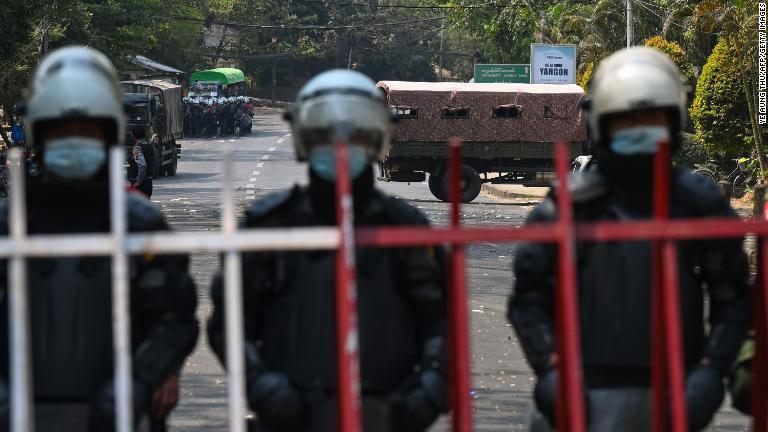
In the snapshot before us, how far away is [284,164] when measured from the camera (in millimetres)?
39094

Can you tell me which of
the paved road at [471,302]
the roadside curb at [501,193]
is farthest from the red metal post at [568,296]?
the roadside curb at [501,193]

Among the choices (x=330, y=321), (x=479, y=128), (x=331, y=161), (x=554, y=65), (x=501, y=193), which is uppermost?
(x=554, y=65)

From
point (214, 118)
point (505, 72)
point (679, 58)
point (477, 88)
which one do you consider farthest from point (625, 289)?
point (214, 118)

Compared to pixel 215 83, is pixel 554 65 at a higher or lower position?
higher

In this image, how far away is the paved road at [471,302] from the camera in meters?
7.71

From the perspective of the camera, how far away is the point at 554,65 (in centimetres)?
4016

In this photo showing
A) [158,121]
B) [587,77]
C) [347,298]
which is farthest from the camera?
[587,77]

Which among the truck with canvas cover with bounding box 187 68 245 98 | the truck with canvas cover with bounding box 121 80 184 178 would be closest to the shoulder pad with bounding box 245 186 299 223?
the truck with canvas cover with bounding box 121 80 184 178

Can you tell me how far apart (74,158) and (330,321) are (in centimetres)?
77

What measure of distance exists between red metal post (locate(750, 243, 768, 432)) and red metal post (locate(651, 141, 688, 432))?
261 mm

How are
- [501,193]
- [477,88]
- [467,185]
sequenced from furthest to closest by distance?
[501,193] < [477,88] < [467,185]

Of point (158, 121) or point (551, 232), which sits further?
point (158, 121)

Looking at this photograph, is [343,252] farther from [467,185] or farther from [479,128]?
[479,128]

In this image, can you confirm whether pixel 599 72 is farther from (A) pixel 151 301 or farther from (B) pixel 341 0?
(B) pixel 341 0
